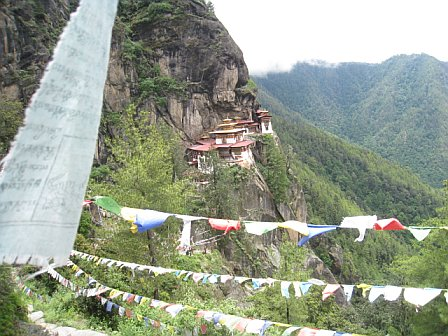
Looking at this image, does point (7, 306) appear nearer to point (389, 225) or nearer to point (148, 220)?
point (148, 220)

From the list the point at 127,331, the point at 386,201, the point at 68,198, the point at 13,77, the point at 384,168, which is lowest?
the point at 386,201

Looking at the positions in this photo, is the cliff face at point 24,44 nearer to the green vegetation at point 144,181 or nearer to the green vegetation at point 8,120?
the green vegetation at point 8,120

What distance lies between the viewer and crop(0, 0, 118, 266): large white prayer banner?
2043mm

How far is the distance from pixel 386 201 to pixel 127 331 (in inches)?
4655

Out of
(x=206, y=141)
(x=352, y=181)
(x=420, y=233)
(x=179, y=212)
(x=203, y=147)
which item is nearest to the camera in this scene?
(x=420, y=233)

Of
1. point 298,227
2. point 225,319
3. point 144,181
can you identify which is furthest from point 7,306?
point 144,181

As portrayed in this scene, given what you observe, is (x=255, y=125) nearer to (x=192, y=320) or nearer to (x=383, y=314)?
(x=383, y=314)

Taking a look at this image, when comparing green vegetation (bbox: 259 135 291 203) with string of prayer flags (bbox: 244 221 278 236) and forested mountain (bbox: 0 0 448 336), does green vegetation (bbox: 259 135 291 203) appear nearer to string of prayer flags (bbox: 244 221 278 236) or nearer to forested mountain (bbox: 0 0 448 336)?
forested mountain (bbox: 0 0 448 336)

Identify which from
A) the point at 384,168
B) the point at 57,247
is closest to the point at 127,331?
the point at 57,247

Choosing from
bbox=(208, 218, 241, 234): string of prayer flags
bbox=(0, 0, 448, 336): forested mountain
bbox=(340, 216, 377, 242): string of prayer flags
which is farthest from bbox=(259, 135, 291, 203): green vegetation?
bbox=(340, 216, 377, 242): string of prayer flags

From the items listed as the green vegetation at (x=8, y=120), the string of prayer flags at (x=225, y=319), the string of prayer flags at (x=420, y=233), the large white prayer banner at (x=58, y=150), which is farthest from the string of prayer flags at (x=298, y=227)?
the green vegetation at (x=8, y=120)

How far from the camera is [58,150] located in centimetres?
222

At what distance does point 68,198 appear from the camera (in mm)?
2271

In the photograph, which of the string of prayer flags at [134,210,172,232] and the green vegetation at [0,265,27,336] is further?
the string of prayer flags at [134,210,172,232]
